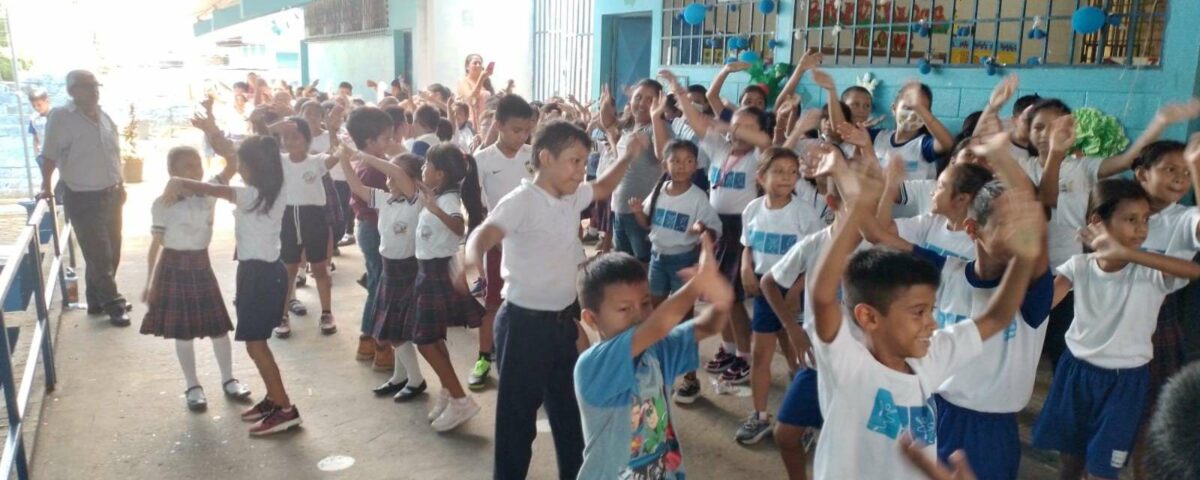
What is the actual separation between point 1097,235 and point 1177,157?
3.25ft

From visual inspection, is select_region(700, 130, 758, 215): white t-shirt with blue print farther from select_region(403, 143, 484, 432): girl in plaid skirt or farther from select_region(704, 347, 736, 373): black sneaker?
select_region(403, 143, 484, 432): girl in plaid skirt

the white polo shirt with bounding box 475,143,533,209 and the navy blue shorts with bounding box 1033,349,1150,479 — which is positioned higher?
the white polo shirt with bounding box 475,143,533,209

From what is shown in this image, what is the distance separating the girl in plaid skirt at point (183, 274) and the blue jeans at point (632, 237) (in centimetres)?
220

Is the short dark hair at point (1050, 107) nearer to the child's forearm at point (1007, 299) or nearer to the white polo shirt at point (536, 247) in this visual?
the child's forearm at point (1007, 299)

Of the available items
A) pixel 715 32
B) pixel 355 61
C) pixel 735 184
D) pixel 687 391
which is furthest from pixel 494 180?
pixel 355 61

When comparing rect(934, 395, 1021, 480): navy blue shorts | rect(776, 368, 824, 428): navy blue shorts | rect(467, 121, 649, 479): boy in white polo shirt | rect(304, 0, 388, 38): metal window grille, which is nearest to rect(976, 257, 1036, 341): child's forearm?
rect(934, 395, 1021, 480): navy blue shorts

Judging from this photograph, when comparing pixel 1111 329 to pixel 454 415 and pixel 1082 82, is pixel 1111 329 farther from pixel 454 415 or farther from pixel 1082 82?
pixel 1082 82

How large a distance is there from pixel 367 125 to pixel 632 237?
5.26ft

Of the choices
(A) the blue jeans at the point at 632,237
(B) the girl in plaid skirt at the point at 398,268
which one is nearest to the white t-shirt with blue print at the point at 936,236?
(A) the blue jeans at the point at 632,237

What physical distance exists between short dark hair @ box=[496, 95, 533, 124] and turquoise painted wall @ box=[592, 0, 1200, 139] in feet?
10.5

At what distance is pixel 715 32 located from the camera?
870cm

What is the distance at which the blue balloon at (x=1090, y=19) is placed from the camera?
483cm

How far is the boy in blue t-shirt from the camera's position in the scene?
2.08 meters

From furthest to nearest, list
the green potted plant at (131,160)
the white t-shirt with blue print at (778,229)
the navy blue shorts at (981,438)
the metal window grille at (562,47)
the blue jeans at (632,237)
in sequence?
1. the green potted plant at (131,160)
2. the metal window grille at (562,47)
3. the blue jeans at (632,237)
4. the white t-shirt with blue print at (778,229)
5. the navy blue shorts at (981,438)
